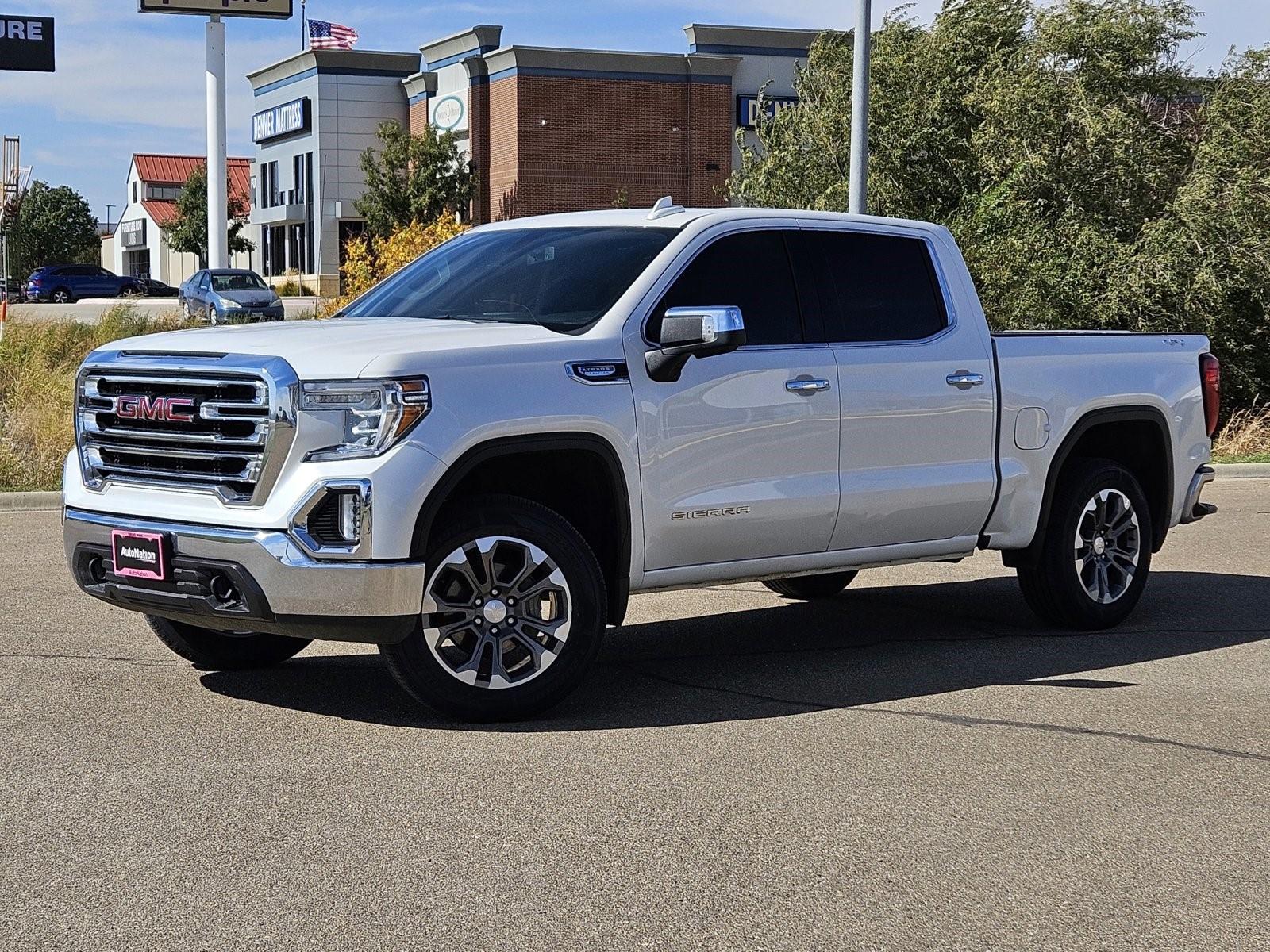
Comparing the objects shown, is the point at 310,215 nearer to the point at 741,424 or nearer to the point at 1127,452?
the point at 1127,452

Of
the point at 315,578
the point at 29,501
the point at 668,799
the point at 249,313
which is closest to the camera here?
the point at 668,799

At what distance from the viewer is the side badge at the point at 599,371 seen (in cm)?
675

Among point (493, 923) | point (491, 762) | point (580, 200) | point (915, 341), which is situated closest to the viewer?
point (493, 923)

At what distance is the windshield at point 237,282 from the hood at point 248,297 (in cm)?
25

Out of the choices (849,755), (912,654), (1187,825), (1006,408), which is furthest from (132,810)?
(1006,408)

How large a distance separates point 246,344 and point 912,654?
3662mm

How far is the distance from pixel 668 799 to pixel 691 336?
6.55 ft

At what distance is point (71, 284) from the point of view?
224 ft

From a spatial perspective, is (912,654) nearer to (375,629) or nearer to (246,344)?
(375,629)

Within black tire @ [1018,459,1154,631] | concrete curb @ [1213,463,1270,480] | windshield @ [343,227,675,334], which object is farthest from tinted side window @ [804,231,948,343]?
concrete curb @ [1213,463,1270,480]

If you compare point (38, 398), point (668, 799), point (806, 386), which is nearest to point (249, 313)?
point (38, 398)

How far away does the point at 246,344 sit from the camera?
6508 mm

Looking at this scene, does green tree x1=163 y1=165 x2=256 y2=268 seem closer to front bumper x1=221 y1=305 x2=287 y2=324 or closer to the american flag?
the american flag

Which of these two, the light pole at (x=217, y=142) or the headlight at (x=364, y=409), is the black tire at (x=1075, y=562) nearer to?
the headlight at (x=364, y=409)
